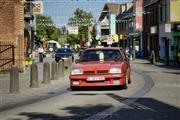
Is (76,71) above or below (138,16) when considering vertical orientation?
below

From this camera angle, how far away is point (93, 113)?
12547 millimetres

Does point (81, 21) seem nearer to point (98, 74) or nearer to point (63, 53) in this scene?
point (63, 53)

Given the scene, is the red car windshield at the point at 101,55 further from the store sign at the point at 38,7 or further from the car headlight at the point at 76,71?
the store sign at the point at 38,7

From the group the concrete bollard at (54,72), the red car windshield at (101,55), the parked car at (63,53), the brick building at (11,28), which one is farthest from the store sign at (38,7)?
the red car windshield at (101,55)

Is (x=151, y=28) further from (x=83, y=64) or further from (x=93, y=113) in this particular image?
(x=93, y=113)

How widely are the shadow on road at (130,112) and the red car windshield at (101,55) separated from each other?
214 inches

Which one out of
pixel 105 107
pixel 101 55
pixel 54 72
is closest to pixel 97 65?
pixel 101 55

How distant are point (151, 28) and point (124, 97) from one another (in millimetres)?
52107

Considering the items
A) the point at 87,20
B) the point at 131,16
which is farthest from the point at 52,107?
the point at 87,20

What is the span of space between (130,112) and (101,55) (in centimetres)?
760

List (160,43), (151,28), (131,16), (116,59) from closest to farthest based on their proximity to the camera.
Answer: (116,59), (160,43), (151,28), (131,16)

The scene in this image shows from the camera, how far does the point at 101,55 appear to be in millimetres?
20141

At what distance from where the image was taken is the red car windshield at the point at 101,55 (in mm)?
20156

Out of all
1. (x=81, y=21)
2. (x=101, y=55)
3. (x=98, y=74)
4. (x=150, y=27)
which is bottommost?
(x=98, y=74)
